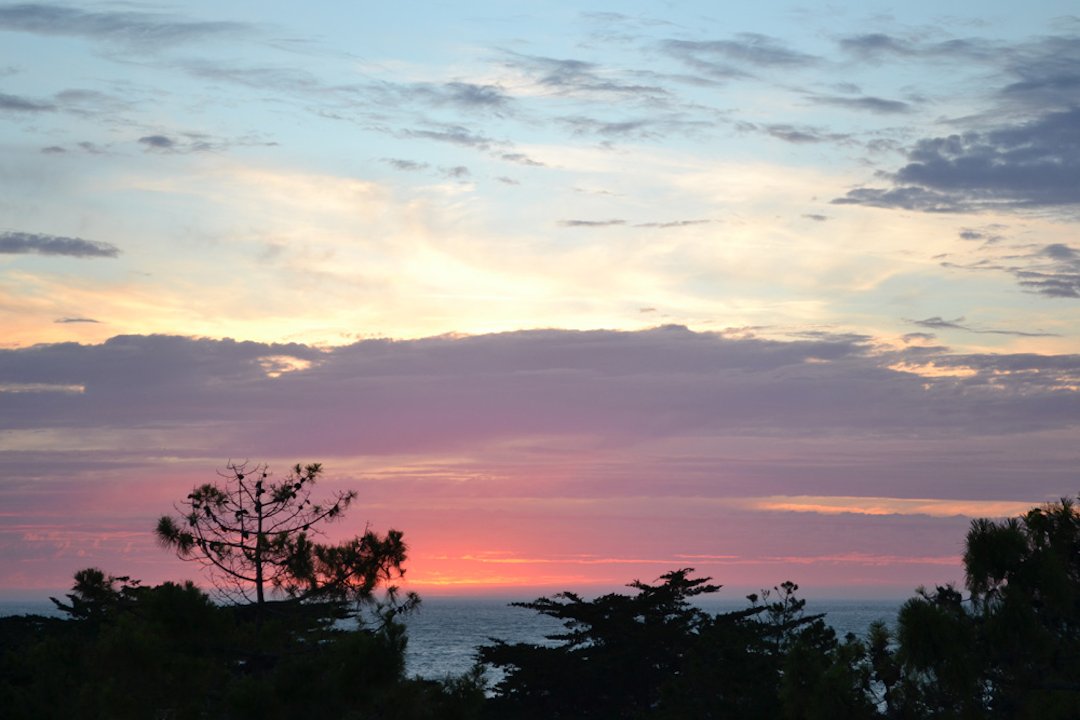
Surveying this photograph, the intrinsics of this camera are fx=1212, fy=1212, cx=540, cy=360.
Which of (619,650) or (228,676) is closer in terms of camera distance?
(228,676)

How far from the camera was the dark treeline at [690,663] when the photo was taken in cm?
1598

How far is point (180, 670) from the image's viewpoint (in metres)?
21.0

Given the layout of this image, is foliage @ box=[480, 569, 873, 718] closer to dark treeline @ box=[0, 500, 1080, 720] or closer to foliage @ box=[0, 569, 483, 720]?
dark treeline @ box=[0, 500, 1080, 720]

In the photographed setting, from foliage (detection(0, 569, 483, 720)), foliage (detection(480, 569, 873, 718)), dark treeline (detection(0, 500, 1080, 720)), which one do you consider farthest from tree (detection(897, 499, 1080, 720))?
foliage (detection(480, 569, 873, 718))

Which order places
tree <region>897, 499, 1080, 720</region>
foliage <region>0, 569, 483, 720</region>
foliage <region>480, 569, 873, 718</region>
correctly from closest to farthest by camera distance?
1. tree <region>897, 499, 1080, 720</region>
2. foliage <region>0, 569, 483, 720</region>
3. foliage <region>480, 569, 873, 718</region>

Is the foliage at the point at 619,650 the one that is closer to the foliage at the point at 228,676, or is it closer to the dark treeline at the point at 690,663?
the dark treeline at the point at 690,663

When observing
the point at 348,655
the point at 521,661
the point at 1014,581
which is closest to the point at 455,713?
the point at 348,655

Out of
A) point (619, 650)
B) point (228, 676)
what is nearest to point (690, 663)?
point (619, 650)

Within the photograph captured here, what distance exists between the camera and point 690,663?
1385 inches

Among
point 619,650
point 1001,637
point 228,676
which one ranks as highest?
point 1001,637

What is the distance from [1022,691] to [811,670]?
774cm

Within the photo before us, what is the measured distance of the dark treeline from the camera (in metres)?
16.0

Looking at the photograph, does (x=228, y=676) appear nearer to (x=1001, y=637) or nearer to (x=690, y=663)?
(x=1001, y=637)

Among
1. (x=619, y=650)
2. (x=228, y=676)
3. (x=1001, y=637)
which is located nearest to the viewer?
(x=1001, y=637)
